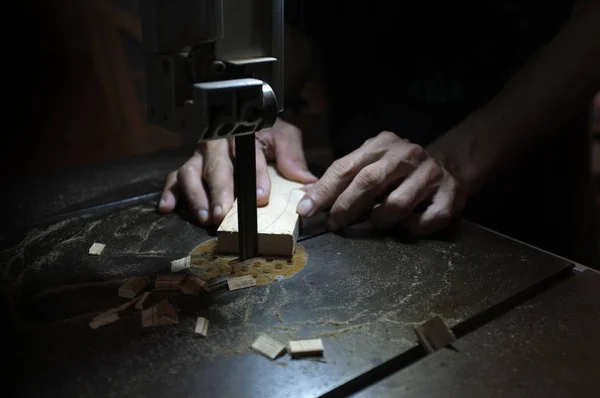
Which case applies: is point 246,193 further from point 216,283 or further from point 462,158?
point 462,158

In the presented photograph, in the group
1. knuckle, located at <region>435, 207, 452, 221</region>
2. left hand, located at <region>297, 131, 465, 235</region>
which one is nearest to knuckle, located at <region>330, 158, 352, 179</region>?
left hand, located at <region>297, 131, 465, 235</region>

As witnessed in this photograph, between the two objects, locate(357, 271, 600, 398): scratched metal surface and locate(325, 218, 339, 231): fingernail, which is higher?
locate(325, 218, 339, 231): fingernail

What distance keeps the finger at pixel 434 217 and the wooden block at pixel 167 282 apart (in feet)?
1.72

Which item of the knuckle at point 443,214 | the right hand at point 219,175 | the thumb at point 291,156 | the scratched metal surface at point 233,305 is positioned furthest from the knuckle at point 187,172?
the knuckle at point 443,214

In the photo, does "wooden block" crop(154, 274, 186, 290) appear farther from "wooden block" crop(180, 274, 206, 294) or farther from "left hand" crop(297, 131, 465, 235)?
"left hand" crop(297, 131, 465, 235)

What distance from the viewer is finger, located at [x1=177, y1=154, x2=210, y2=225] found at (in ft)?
4.08

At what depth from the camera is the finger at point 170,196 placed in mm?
1305

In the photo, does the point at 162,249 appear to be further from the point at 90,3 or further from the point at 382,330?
the point at 90,3

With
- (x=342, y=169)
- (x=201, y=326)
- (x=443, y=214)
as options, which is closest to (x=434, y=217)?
(x=443, y=214)

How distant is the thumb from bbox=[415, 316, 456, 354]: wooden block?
648 mm

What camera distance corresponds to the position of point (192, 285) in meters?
0.97

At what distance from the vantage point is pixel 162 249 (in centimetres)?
112

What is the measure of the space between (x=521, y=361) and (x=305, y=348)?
1.05ft

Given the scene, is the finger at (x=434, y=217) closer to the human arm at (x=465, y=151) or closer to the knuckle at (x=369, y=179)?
the human arm at (x=465, y=151)
